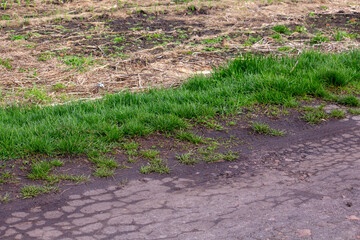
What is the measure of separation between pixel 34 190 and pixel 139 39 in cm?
540

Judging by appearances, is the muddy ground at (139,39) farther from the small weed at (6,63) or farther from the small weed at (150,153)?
the small weed at (150,153)

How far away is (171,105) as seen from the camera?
5457 millimetres

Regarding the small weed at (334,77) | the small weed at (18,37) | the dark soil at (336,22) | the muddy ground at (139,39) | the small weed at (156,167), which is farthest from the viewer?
the dark soil at (336,22)

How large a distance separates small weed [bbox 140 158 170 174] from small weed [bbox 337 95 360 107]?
2.89m

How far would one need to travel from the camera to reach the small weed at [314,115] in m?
5.43

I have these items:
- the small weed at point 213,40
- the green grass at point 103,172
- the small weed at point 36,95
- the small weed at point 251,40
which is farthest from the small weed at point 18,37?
the green grass at point 103,172

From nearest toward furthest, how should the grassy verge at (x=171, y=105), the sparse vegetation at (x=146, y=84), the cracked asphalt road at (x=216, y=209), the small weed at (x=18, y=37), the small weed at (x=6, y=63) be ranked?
1. the cracked asphalt road at (x=216, y=209)
2. the sparse vegetation at (x=146, y=84)
3. the grassy verge at (x=171, y=105)
4. the small weed at (x=6, y=63)
5. the small weed at (x=18, y=37)

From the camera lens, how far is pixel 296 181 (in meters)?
4.06

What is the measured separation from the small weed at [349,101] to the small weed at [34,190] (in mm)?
3964

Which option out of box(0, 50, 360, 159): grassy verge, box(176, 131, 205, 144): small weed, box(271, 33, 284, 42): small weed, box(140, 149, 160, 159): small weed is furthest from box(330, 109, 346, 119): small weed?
box(271, 33, 284, 42): small weed

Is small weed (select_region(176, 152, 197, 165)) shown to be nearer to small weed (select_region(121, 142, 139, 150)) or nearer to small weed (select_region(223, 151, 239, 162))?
small weed (select_region(223, 151, 239, 162))

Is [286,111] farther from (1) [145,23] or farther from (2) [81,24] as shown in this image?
(2) [81,24]

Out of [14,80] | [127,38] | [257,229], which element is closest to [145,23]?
[127,38]

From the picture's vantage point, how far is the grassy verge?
15.1 feet
